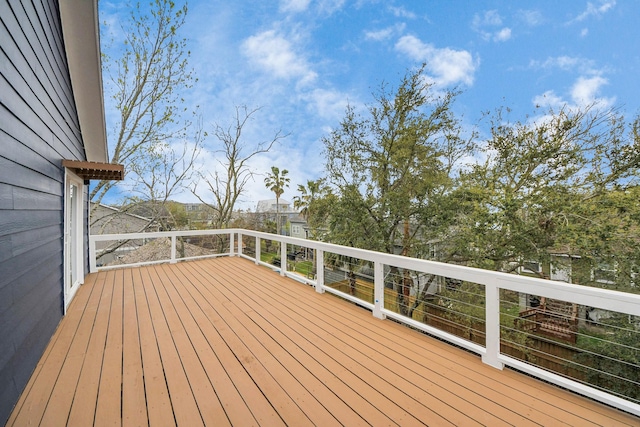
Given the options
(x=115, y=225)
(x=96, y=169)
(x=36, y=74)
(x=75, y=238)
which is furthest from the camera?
(x=115, y=225)

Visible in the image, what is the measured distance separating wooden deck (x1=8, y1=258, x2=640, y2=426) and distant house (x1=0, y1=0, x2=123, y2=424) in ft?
1.08

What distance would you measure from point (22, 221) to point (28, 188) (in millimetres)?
311

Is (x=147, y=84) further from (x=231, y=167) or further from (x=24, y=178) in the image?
(x=24, y=178)

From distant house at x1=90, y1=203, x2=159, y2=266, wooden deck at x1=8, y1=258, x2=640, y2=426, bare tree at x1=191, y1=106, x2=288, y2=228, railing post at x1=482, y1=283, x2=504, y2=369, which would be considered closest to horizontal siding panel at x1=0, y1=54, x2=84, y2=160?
wooden deck at x1=8, y1=258, x2=640, y2=426

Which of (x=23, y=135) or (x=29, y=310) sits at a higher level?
(x=23, y=135)

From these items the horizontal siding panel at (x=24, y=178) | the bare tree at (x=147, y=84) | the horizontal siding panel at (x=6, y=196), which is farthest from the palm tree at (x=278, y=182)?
the horizontal siding panel at (x=6, y=196)

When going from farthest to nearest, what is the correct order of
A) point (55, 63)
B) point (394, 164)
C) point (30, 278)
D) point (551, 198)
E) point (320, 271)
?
point (394, 164), point (551, 198), point (320, 271), point (55, 63), point (30, 278)

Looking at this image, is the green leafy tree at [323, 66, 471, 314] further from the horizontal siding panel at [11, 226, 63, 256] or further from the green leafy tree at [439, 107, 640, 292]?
the horizontal siding panel at [11, 226, 63, 256]

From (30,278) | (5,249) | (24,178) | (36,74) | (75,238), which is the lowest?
(30,278)

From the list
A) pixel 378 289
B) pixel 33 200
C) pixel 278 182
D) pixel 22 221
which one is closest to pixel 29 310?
pixel 22 221

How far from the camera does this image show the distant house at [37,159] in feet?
5.70

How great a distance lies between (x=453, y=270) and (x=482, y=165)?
7.39 m

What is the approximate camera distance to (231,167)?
12031 millimetres

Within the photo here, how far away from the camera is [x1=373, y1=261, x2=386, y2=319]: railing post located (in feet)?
10.5
